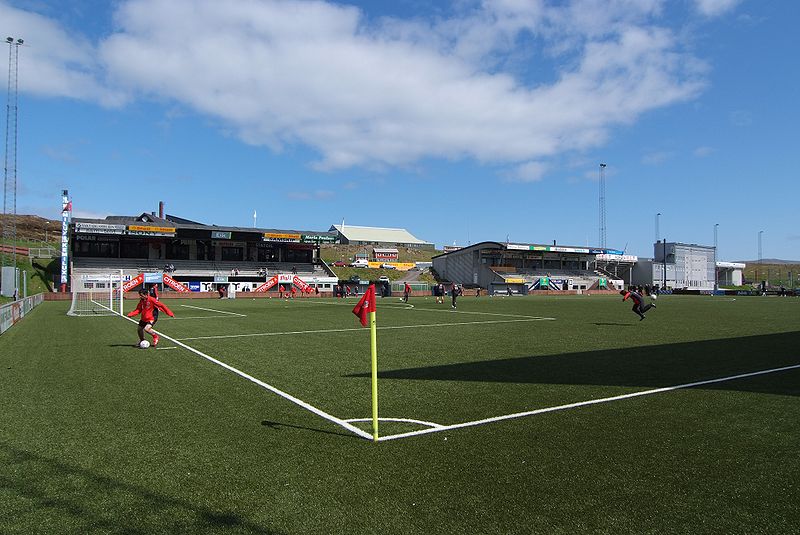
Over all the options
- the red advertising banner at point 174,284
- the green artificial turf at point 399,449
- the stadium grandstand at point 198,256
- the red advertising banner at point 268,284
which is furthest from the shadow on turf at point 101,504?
the red advertising banner at point 268,284

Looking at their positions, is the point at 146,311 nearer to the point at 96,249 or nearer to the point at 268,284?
the point at 268,284

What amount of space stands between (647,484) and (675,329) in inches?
693

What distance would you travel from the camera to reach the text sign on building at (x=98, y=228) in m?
56.8

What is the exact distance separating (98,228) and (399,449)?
61.3 m

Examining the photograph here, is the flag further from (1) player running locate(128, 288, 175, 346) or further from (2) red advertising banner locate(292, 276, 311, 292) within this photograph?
(2) red advertising banner locate(292, 276, 311, 292)

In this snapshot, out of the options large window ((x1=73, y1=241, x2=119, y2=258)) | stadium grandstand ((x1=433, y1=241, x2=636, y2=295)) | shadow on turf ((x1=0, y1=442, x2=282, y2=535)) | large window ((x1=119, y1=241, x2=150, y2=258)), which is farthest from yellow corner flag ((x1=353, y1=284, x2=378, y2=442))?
stadium grandstand ((x1=433, y1=241, x2=636, y2=295))

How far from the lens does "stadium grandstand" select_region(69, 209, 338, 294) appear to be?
193 ft

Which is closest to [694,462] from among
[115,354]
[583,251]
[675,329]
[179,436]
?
[179,436]

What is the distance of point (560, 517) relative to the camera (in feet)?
13.1

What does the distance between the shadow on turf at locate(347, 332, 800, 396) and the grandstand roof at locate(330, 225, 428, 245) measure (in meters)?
118

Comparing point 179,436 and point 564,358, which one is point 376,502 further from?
point 564,358

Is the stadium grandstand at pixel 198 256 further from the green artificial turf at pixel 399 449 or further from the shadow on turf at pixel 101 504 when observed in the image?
the shadow on turf at pixel 101 504

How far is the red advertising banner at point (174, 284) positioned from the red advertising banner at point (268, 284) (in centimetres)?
818

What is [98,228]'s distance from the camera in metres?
57.5
